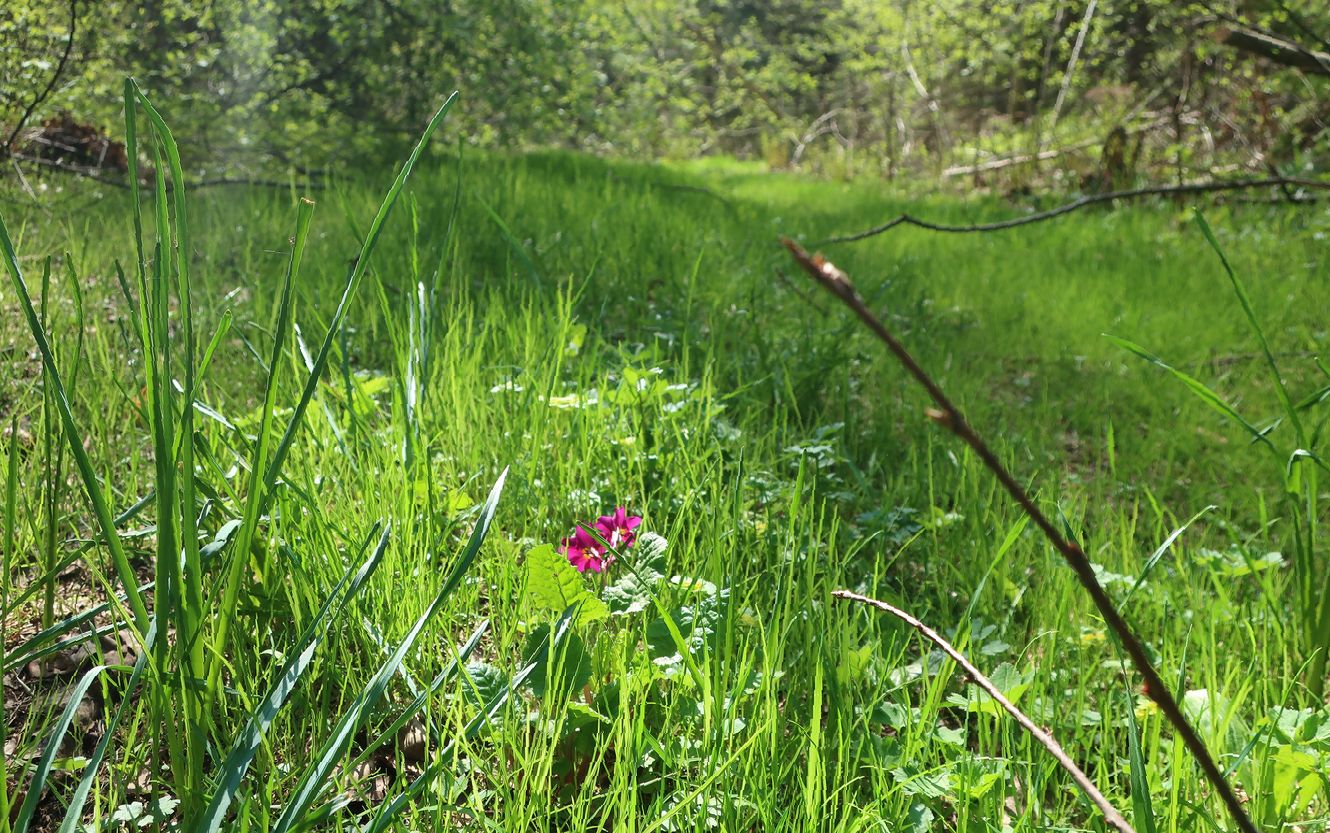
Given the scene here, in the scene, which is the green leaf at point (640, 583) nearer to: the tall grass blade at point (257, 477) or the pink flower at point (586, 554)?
the pink flower at point (586, 554)

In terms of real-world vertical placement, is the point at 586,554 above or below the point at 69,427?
below

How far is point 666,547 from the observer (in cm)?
138

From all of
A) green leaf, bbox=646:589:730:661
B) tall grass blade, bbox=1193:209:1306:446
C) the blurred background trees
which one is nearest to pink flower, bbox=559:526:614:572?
green leaf, bbox=646:589:730:661

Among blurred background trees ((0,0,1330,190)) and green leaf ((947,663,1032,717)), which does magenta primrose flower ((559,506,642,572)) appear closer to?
green leaf ((947,663,1032,717))

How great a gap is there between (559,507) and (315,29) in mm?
5378

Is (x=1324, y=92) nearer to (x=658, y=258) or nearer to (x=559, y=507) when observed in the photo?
(x=658, y=258)

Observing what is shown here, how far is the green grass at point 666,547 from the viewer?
106 centimetres

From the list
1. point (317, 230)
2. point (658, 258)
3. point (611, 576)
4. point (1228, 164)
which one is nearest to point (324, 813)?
point (611, 576)

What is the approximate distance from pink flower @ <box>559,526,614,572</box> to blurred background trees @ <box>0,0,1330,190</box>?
2.35 metres

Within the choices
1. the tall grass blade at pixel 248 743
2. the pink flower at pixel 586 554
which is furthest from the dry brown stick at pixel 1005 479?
the pink flower at pixel 586 554

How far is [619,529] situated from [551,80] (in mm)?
6326

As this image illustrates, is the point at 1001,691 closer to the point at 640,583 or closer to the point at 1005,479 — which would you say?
the point at 640,583

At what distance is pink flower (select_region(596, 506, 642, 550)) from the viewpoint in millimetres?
1467

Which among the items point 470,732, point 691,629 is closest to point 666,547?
point 691,629
